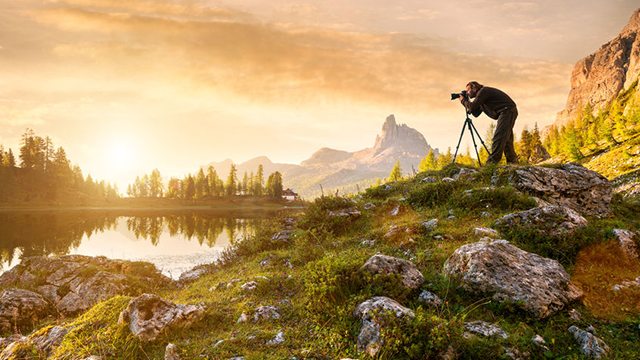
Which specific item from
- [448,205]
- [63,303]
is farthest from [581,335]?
[63,303]

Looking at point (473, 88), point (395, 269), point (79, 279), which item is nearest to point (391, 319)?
point (395, 269)

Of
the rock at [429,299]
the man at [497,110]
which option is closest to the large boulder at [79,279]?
the rock at [429,299]

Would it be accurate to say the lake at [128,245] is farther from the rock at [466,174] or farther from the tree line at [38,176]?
the tree line at [38,176]

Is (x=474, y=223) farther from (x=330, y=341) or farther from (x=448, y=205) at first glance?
(x=330, y=341)

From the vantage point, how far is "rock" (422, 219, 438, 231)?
11.7m

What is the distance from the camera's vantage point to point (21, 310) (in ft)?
41.7

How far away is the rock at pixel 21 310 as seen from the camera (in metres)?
12.1

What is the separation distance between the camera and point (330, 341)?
248 inches

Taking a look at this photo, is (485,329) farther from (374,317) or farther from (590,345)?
(374,317)

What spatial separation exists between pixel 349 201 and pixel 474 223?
21.5 feet

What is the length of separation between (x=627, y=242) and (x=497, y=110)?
939cm

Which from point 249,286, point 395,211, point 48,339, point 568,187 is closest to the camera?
point 48,339

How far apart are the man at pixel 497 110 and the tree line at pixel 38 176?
141m

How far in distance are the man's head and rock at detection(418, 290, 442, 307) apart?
13059mm
